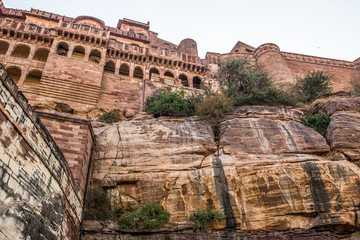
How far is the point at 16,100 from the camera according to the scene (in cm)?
587

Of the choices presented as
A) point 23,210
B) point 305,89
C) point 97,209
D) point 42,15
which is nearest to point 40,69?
point 42,15

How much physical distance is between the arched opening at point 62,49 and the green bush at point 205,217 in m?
17.4

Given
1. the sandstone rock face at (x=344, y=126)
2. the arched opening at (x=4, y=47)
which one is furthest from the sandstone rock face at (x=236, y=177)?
the arched opening at (x=4, y=47)

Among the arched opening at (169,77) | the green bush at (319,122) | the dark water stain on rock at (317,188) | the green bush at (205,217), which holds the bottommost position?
the green bush at (205,217)

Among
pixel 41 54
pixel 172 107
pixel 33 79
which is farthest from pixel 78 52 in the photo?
pixel 172 107

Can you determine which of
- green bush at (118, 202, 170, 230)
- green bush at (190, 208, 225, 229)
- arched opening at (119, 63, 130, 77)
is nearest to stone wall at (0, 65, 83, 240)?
green bush at (118, 202, 170, 230)

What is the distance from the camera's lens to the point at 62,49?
22.5m

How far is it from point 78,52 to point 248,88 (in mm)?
13392

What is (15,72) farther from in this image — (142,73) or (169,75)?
(169,75)

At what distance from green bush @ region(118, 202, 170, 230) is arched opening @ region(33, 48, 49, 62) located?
1639cm

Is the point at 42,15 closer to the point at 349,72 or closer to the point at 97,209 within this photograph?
the point at 97,209

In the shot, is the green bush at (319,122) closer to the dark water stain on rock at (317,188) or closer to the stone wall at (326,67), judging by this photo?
A: the dark water stain on rock at (317,188)

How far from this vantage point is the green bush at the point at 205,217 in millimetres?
9242

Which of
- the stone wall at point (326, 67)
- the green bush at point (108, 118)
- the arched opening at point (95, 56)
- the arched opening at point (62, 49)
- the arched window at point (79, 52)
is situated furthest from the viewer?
the stone wall at point (326, 67)
